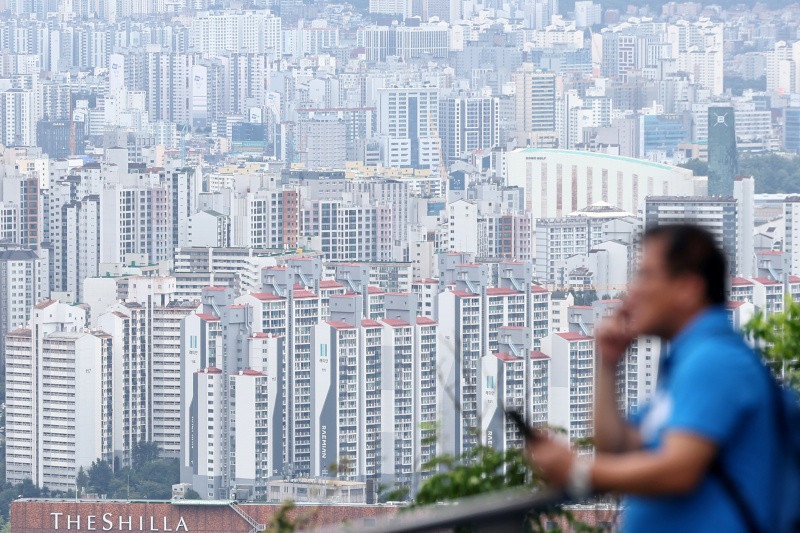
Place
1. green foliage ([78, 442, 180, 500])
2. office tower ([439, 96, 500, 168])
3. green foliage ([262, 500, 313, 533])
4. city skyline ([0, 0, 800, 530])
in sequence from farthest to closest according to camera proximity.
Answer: office tower ([439, 96, 500, 168]) < green foliage ([78, 442, 180, 500]) < city skyline ([0, 0, 800, 530]) < green foliage ([262, 500, 313, 533])

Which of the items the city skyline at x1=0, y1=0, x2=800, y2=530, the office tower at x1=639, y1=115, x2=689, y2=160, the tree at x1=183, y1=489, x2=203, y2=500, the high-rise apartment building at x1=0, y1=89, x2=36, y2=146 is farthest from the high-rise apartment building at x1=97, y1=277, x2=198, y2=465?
the high-rise apartment building at x1=0, y1=89, x2=36, y2=146

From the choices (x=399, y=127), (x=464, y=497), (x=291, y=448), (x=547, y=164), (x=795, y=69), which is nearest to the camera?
(x=464, y=497)

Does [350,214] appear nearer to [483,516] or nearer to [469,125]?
[469,125]

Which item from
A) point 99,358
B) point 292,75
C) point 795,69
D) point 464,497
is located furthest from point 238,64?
point 464,497

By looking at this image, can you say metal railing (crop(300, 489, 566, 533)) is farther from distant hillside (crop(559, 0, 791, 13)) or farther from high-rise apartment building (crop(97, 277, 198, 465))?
distant hillside (crop(559, 0, 791, 13))

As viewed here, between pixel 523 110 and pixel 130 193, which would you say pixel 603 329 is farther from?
pixel 523 110

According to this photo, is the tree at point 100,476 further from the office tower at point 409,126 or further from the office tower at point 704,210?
the office tower at point 409,126
